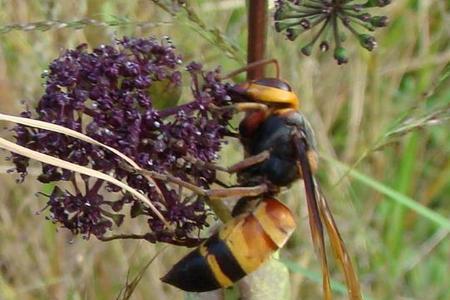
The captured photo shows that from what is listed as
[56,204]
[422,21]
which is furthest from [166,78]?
[422,21]

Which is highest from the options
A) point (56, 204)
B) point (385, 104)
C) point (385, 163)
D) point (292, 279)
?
point (56, 204)

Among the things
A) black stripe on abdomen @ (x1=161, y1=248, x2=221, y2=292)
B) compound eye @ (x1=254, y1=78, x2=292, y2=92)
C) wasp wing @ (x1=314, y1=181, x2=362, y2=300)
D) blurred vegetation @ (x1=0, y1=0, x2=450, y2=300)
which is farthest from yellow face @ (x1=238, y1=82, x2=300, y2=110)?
blurred vegetation @ (x1=0, y1=0, x2=450, y2=300)

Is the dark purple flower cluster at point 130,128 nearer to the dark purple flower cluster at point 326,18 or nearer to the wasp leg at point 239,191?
the wasp leg at point 239,191

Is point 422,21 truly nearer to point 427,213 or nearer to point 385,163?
point 385,163

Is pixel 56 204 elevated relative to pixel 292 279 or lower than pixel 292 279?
elevated

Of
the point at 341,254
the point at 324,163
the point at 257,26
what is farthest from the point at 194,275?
the point at 324,163

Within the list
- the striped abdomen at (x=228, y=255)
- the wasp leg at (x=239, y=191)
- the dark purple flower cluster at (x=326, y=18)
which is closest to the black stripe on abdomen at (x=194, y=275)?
the striped abdomen at (x=228, y=255)

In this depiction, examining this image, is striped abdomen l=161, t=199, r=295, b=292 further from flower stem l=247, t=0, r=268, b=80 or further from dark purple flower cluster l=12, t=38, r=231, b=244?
flower stem l=247, t=0, r=268, b=80
